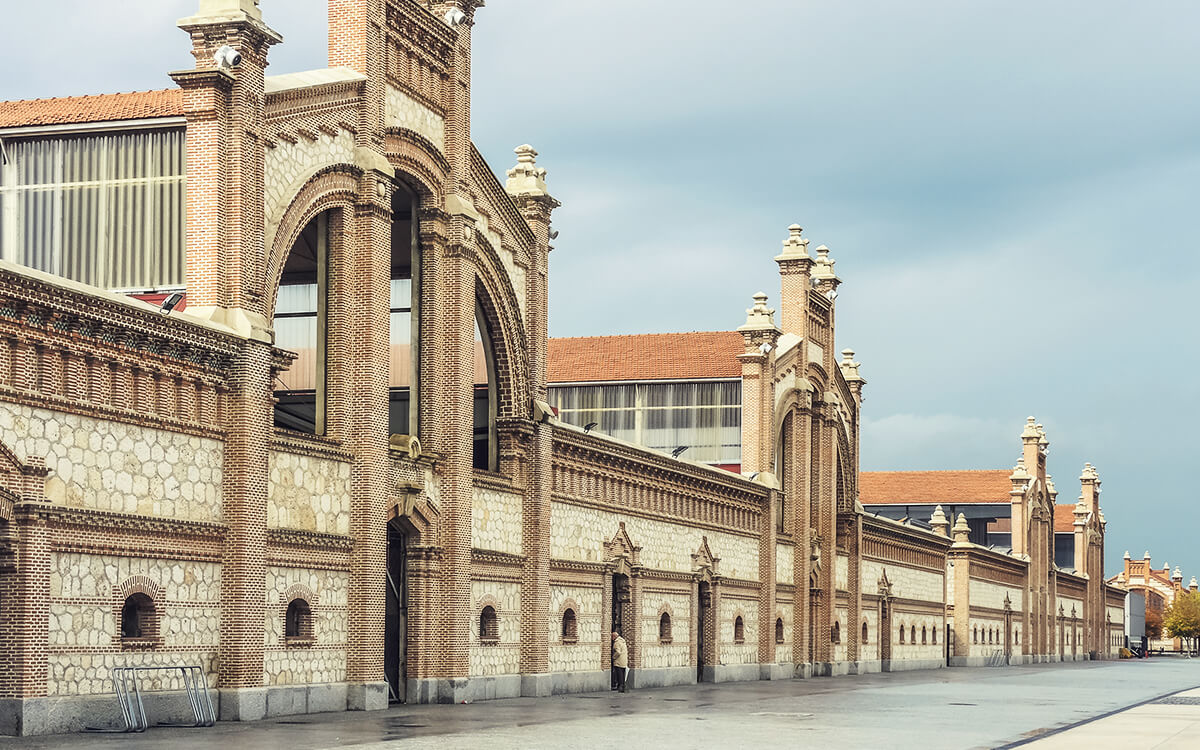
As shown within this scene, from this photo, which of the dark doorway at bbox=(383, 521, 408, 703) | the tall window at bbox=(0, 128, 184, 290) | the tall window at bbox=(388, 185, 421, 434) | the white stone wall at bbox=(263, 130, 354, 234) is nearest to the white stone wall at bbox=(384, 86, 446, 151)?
the tall window at bbox=(388, 185, 421, 434)

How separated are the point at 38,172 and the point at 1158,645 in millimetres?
166221

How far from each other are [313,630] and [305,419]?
8117 mm

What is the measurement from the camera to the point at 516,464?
3747 cm

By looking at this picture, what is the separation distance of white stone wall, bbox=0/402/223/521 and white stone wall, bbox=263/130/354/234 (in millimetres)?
4406

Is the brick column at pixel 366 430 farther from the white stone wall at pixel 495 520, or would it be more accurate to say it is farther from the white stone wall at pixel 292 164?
the white stone wall at pixel 495 520

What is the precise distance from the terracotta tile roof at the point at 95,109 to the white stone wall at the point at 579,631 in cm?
1485

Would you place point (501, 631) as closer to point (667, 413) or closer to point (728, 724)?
point (728, 724)

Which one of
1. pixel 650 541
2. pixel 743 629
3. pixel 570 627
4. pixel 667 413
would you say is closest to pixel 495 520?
pixel 570 627

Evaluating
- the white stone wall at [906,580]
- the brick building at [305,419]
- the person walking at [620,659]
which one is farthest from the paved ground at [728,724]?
the white stone wall at [906,580]

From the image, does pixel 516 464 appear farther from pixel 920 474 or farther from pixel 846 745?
pixel 920 474

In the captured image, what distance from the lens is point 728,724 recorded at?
27.9 m

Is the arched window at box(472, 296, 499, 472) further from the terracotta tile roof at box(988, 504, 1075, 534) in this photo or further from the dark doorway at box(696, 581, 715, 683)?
the terracotta tile roof at box(988, 504, 1075, 534)

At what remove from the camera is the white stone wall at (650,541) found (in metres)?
39.5

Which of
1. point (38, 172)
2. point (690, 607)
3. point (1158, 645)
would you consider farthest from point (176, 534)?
point (1158, 645)
